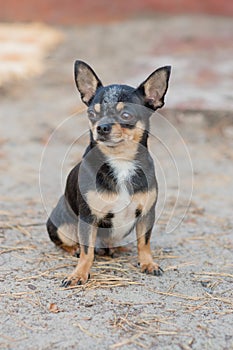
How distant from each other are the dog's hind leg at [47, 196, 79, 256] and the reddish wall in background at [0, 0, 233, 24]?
9334 millimetres

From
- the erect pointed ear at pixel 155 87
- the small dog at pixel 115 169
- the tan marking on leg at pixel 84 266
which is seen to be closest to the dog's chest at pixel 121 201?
the small dog at pixel 115 169

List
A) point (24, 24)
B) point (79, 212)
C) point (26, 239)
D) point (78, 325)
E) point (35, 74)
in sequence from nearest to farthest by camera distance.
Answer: point (78, 325)
point (79, 212)
point (26, 239)
point (35, 74)
point (24, 24)

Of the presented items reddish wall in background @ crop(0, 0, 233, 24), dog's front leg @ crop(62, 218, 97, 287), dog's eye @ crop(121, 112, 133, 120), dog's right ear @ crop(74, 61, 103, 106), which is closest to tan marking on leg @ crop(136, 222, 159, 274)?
dog's front leg @ crop(62, 218, 97, 287)

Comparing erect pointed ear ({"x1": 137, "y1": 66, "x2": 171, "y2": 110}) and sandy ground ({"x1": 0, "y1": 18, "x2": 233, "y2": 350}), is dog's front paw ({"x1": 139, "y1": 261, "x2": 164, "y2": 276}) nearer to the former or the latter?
sandy ground ({"x1": 0, "y1": 18, "x2": 233, "y2": 350})

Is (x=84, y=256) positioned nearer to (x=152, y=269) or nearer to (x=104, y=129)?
(x=152, y=269)

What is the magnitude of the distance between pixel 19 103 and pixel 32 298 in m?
5.52

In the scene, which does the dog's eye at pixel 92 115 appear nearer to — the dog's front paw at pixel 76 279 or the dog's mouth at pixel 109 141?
the dog's mouth at pixel 109 141

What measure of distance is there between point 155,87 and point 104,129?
0.50m

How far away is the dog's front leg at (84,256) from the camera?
11.8ft

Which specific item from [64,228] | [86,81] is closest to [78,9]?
[86,81]

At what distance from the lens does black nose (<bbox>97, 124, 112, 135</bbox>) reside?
340 centimetres

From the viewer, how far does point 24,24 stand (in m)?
12.8

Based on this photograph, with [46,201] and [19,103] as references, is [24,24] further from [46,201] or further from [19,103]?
[46,201]

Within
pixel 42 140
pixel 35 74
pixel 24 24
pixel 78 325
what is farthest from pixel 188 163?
pixel 24 24
